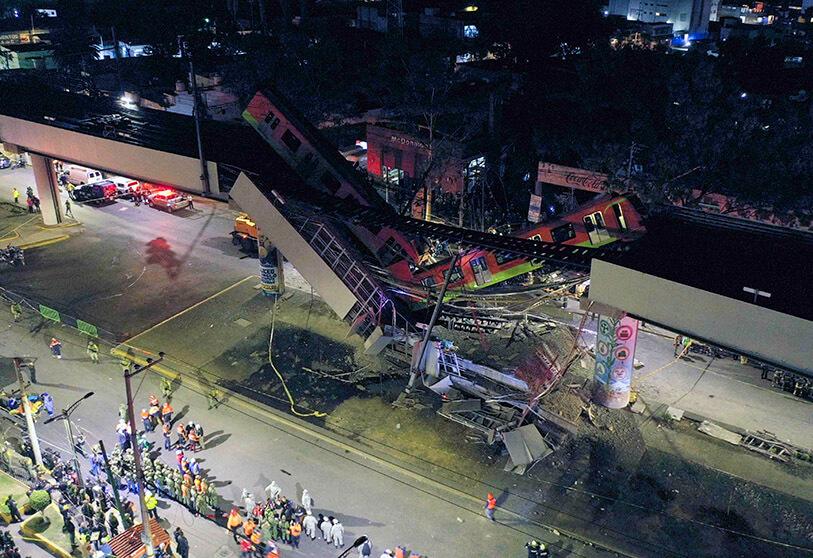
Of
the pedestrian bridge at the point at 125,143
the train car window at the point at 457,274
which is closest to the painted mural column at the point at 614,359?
the train car window at the point at 457,274

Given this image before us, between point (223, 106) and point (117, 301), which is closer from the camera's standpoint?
point (117, 301)

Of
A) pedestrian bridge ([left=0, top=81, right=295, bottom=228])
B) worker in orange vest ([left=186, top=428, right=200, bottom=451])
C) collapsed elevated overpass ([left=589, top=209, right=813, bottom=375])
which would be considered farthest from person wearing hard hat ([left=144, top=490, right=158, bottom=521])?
collapsed elevated overpass ([left=589, top=209, right=813, bottom=375])

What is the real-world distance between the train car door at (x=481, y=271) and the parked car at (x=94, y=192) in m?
32.4

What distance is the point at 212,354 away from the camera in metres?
32.4

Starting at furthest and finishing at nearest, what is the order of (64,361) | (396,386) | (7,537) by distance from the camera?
(64,361) → (396,386) → (7,537)

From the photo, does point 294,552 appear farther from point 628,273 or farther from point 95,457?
point 628,273

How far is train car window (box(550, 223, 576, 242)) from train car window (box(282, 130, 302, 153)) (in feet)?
43.4

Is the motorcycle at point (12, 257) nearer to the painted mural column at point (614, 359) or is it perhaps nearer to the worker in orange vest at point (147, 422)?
the worker in orange vest at point (147, 422)

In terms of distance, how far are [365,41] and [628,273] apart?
4211cm

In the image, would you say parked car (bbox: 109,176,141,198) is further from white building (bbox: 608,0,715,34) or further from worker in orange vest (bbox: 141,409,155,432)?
white building (bbox: 608,0,715,34)

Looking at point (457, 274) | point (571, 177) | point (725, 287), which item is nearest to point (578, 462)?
point (725, 287)

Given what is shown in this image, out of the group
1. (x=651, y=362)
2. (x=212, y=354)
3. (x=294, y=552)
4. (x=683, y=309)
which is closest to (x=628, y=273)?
(x=683, y=309)

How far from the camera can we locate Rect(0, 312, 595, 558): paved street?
2212 centimetres

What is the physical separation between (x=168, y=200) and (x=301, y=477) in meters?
29.8
